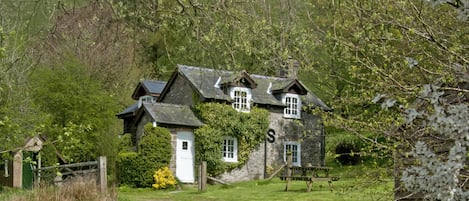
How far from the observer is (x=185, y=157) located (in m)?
28.9

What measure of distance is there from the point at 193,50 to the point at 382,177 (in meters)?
3.42

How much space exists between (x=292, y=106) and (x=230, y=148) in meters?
3.76

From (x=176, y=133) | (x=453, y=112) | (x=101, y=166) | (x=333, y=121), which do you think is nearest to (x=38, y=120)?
(x=101, y=166)

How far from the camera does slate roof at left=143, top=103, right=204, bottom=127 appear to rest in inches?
1117

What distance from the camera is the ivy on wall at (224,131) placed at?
94.2 ft

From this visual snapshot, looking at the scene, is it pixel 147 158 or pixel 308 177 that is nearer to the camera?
pixel 308 177

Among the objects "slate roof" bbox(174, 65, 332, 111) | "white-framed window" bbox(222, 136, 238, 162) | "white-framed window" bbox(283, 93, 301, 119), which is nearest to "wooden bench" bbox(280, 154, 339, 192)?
"white-framed window" bbox(222, 136, 238, 162)

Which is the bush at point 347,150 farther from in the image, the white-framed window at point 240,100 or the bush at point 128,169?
the bush at point 128,169

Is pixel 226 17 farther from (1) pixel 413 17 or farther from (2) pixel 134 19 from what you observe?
(1) pixel 413 17

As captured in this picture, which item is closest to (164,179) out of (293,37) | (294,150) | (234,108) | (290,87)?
(234,108)

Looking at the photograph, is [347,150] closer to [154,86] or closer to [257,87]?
[257,87]

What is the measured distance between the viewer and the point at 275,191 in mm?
21500

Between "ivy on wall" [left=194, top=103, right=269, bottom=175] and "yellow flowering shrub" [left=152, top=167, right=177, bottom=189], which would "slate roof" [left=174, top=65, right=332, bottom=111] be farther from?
"yellow flowering shrub" [left=152, top=167, right=177, bottom=189]

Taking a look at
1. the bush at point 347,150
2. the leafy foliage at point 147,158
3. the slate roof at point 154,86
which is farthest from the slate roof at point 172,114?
the bush at point 347,150
